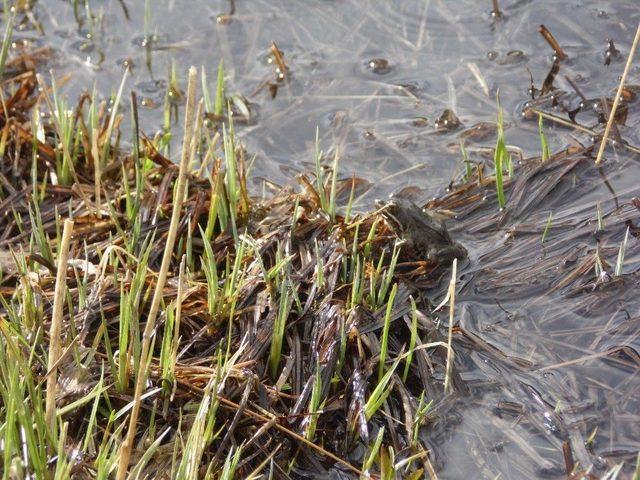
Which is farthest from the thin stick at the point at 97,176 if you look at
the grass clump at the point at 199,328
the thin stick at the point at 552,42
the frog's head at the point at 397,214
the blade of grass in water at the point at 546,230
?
the thin stick at the point at 552,42

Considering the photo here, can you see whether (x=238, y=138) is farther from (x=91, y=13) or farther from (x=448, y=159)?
(x=91, y=13)

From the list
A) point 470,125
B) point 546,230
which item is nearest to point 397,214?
point 546,230

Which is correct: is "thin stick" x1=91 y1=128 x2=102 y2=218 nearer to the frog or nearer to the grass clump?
the grass clump

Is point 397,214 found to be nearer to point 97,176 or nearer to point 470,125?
point 470,125

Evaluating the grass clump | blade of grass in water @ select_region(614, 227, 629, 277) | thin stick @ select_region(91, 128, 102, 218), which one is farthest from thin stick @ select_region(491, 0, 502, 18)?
thin stick @ select_region(91, 128, 102, 218)

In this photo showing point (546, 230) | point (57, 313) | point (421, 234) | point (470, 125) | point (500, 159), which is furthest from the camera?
point (470, 125)

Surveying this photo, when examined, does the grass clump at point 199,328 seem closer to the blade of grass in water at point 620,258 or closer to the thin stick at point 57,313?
the thin stick at point 57,313

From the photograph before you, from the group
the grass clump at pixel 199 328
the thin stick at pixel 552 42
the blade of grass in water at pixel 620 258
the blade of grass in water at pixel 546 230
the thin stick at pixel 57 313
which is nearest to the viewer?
the thin stick at pixel 57 313
